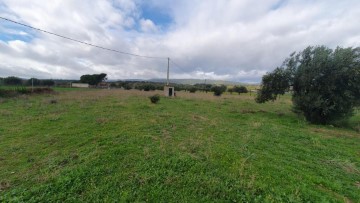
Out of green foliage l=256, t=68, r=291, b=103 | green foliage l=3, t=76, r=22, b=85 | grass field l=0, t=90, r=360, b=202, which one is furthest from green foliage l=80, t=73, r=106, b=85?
green foliage l=256, t=68, r=291, b=103

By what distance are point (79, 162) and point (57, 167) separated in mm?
465

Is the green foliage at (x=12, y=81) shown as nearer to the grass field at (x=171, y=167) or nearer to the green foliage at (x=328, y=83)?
the grass field at (x=171, y=167)

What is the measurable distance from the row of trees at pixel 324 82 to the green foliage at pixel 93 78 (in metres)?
88.6

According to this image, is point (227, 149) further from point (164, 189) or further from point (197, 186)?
point (164, 189)

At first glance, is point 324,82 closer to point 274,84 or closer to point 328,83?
point 328,83

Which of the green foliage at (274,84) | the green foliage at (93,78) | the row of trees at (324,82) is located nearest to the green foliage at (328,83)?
the row of trees at (324,82)

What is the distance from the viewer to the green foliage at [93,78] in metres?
85.8

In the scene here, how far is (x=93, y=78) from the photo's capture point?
8544cm

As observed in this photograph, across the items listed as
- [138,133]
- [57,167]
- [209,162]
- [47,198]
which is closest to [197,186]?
[209,162]

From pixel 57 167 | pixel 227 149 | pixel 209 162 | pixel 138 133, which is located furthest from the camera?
pixel 138 133

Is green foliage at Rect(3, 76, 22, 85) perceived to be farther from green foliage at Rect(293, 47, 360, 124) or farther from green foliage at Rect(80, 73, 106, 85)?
green foliage at Rect(293, 47, 360, 124)

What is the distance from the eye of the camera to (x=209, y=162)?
15.0ft

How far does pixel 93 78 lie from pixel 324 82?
91.1 meters

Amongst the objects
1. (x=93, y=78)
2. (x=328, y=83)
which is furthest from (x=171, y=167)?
(x=93, y=78)
